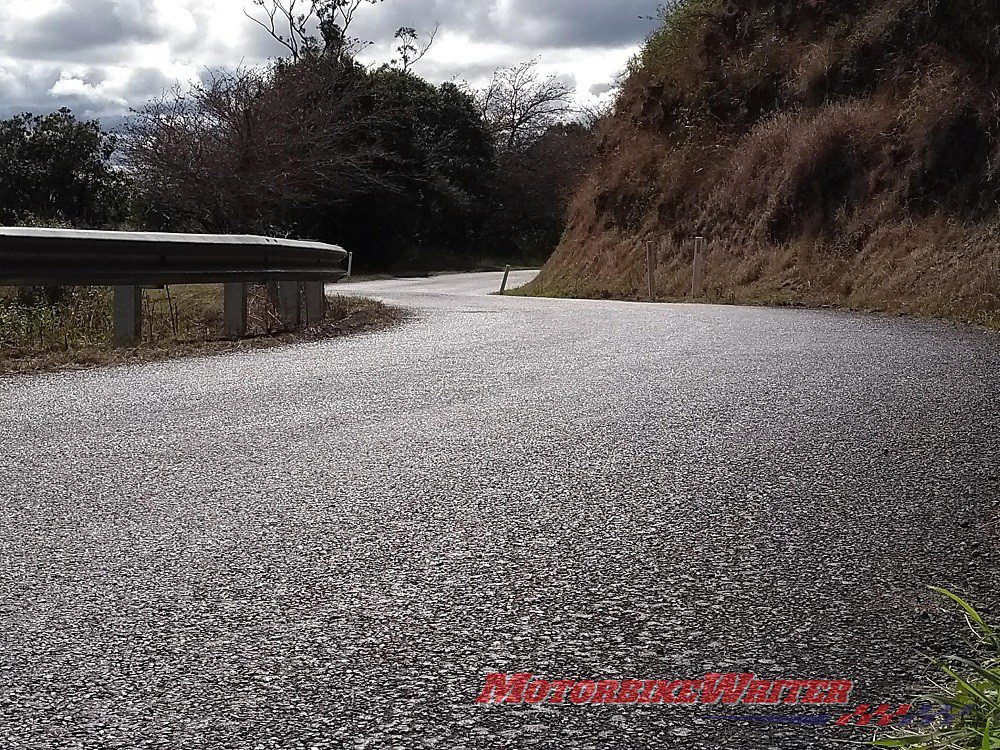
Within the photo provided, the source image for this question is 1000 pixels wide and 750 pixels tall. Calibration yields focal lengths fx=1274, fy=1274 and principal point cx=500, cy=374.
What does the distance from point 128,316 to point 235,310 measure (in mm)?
1429

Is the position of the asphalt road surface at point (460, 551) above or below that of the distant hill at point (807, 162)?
below

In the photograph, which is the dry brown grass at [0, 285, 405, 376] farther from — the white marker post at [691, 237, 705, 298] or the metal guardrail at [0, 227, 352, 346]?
the white marker post at [691, 237, 705, 298]

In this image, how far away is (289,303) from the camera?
13.3m

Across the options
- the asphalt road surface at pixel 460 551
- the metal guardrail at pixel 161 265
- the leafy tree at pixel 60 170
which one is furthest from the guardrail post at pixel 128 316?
the leafy tree at pixel 60 170

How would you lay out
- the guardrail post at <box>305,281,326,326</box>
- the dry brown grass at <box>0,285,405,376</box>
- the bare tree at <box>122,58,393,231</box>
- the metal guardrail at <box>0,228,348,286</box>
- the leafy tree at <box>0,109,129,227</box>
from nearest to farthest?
the dry brown grass at <box>0,285,405,376</box> < the metal guardrail at <box>0,228,348,286</box> < the guardrail post at <box>305,281,326,326</box> < the bare tree at <box>122,58,393,231</box> < the leafy tree at <box>0,109,129,227</box>

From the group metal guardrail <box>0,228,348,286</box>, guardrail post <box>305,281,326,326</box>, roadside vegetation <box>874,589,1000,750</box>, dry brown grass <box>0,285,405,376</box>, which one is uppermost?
metal guardrail <box>0,228,348,286</box>

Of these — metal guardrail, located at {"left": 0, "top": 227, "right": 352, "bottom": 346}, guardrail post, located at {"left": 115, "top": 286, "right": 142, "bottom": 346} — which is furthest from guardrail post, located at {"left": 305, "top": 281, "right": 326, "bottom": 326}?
guardrail post, located at {"left": 115, "top": 286, "right": 142, "bottom": 346}

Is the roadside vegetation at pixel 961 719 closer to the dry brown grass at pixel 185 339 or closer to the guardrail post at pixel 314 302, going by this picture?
the dry brown grass at pixel 185 339

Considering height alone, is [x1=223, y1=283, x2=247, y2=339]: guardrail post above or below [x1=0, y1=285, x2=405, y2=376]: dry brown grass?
above

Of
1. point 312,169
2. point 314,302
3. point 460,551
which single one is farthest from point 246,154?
point 460,551

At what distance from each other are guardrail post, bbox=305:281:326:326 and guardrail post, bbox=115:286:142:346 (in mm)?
2835

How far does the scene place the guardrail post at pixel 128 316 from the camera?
1099 cm

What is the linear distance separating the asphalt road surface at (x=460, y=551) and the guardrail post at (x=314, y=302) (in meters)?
5.53

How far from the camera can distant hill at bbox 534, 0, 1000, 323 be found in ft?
73.5
